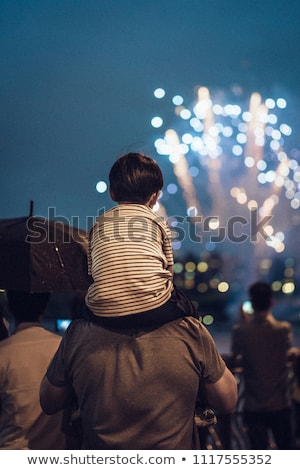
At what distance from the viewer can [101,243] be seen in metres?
2.22

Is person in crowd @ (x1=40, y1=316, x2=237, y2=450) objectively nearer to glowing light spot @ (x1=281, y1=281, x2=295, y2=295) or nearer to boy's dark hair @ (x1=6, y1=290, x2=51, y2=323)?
boy's dark hair @ (x1=6, y1=290, x2=51, y2=323)

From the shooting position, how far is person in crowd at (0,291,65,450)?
3.09 metres

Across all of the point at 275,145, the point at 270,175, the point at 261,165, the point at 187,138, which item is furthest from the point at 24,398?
the point at 270,175

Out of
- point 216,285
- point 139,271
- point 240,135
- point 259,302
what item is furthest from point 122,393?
point 216,285

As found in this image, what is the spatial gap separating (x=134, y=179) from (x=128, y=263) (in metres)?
0.31

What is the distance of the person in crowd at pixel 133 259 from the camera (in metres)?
2.14

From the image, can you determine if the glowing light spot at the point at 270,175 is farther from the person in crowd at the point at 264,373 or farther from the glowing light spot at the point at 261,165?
the person in crowd at the point at 264,373

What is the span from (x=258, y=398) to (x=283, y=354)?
0.41m

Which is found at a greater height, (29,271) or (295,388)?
(29,271)

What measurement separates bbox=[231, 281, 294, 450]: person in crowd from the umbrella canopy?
1805 mm

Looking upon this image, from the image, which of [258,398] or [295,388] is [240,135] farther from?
[258,398]

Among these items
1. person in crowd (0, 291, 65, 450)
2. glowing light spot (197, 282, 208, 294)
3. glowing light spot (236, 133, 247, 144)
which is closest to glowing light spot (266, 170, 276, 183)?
glowing light spot (236, 133, 247, 144)

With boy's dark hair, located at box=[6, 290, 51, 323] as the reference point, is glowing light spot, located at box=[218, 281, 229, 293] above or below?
below

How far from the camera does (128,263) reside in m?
2.16
